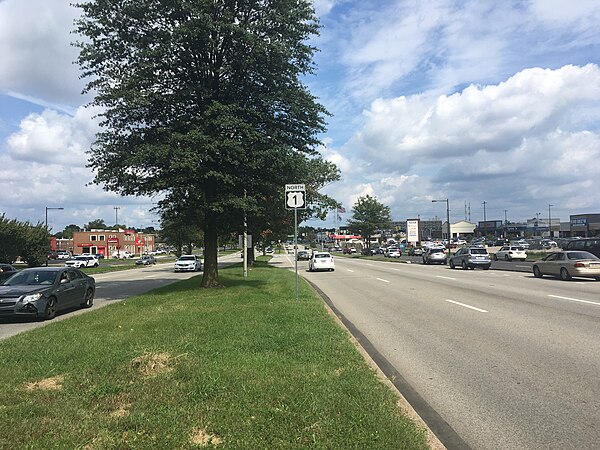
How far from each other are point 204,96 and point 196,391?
13.6m

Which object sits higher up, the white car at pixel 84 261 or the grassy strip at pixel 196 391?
the grassy strip at pixel 196 391

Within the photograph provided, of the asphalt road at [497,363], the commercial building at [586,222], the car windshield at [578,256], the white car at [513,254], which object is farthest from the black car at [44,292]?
the commercial building at [586,222]

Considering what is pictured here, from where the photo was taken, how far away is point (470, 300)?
1570 cm

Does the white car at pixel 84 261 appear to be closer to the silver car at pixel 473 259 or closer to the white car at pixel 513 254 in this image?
the silver car at pixel 473 259

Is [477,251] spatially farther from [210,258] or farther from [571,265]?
[210,258]

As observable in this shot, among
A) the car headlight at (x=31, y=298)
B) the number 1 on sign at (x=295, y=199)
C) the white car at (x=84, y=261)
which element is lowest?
the white car at (x=84, y=261)

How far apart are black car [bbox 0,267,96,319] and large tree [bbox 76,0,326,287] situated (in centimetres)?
402

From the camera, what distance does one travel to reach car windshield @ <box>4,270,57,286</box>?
14.5 meters

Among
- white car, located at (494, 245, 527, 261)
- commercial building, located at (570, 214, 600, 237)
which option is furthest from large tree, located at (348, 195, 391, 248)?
commercial building, located at (570, 214, 600, 237)

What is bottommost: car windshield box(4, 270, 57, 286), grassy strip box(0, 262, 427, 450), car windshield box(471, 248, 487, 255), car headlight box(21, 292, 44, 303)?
grassy strip box(0, 262, 427, 450)

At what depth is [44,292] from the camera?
537 inches

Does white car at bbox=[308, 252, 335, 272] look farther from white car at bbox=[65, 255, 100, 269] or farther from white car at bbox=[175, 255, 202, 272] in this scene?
white car at bbox=[65, 255, 100, 269]

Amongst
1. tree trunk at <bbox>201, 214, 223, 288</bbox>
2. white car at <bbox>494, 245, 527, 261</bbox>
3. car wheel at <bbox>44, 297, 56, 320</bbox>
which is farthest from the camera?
white car at <bbox>494, 245, 527, 261</bbox>

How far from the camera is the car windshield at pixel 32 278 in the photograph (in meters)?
14.5
